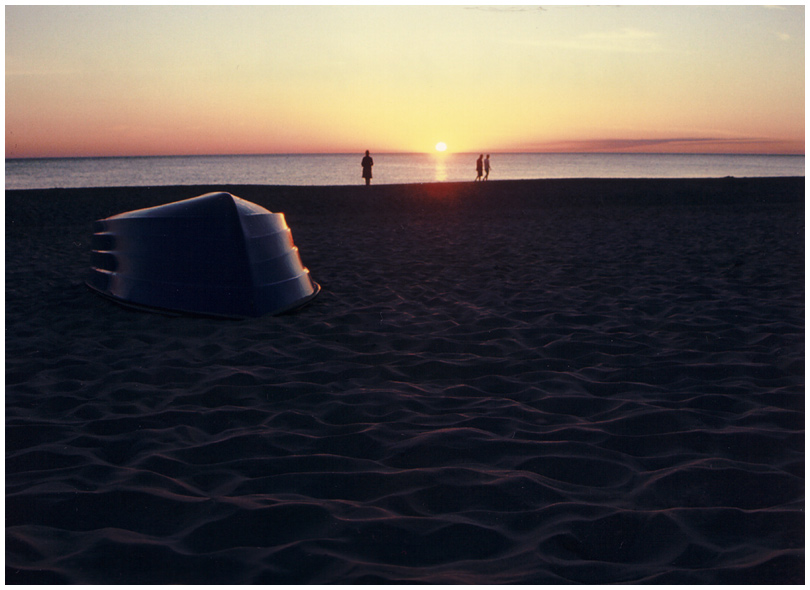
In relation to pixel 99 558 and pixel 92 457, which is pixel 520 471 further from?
pixel 92 457

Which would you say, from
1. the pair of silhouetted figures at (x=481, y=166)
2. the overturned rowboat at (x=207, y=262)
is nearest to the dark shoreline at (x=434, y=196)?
the pair of silhouetted figures at (x=481, y=166)

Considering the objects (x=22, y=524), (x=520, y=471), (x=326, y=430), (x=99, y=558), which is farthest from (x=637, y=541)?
(x=22, y=524)

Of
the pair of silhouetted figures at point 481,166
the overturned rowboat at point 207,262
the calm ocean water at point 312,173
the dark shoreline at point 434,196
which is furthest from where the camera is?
the calm ocean water at point 312,173

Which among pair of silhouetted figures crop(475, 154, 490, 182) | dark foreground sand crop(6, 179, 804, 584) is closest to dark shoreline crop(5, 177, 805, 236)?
pair of silhouetted figures crop(475, 154, 490, 182)

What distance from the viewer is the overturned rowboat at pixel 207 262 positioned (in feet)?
18.3

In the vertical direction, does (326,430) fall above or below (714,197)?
below

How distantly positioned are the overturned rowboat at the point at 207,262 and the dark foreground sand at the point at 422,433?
0.21 m

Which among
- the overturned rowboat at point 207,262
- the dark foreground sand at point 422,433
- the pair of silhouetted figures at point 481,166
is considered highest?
the pair of silhouetted figures at point 481,166

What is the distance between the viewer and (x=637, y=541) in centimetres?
234

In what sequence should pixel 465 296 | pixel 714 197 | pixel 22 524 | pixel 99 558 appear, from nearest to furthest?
pixel 99 558 → pixel 22 524 → pixel 465 296 → pixel 714 197

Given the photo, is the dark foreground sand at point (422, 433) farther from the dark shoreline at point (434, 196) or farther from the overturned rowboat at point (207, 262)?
the dark shoreline at point (434, 196)

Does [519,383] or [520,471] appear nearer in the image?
[520,471]

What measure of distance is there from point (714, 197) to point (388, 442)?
18.6 m

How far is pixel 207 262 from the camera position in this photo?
220 inches
